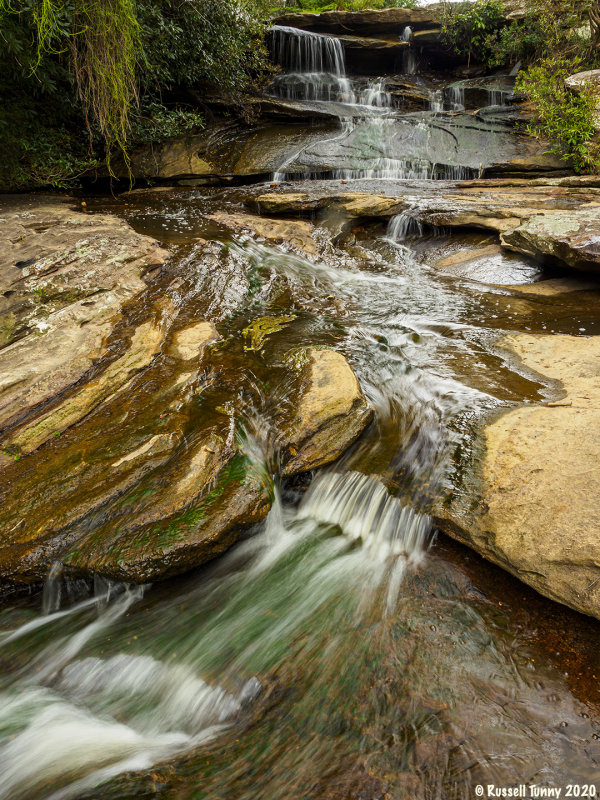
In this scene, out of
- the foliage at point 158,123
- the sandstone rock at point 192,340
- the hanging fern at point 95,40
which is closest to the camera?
the sandstone rock at point 192,340

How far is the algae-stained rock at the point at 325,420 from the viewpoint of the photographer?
3.21 meters

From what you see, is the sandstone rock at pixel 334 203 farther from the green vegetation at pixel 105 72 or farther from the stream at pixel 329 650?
the stream at pixel 329 650

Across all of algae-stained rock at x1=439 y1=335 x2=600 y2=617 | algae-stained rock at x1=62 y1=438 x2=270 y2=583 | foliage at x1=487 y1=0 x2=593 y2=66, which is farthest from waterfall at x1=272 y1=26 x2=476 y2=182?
algae-stained rock at x1=62 y1=438 x2=270 y2=583

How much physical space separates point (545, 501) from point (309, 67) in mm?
15985

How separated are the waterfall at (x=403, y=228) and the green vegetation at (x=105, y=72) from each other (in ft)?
15.4

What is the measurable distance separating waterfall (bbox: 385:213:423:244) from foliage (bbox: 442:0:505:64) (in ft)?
36.6

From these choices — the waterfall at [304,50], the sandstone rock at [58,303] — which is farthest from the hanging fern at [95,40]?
the waterfall at [304,50]

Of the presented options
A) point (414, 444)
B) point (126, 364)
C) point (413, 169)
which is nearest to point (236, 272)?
point (126, 364)

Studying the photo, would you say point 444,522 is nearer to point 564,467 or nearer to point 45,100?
point 564,467

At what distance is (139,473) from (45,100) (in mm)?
8823

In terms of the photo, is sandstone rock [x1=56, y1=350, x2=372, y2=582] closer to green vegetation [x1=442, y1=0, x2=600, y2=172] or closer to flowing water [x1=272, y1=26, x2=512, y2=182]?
flowing water [x1=272, y1=26, x2=512, y2=182]

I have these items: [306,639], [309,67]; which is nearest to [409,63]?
[309,67]

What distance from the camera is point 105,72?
21.8 feet

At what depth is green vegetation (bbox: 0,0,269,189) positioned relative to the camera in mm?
6242
